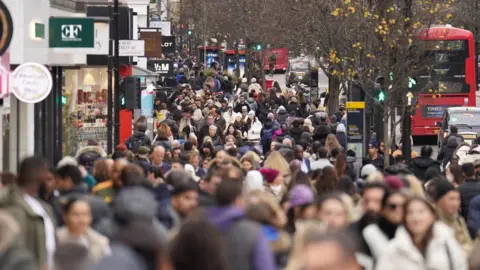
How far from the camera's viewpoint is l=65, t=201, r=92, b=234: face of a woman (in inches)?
416

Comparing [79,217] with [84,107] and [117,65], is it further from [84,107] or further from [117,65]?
[84,107]

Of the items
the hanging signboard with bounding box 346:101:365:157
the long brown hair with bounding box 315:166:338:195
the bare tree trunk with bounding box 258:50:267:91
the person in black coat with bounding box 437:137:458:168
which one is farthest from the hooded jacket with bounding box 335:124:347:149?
the bare tree trunk with bounding box 258:50:267:91

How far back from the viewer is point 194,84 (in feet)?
232

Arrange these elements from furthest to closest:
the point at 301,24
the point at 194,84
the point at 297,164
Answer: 1. the point at 194,84
2. the point at 301,24
3. the point at 297,164

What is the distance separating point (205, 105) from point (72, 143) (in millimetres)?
21415

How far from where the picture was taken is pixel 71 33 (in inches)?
890

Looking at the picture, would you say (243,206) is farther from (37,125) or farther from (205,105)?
(205,105)

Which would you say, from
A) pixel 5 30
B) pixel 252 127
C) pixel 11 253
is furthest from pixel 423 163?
pixel 252 127

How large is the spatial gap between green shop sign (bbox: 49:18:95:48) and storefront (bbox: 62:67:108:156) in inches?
144

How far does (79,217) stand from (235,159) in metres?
7.26

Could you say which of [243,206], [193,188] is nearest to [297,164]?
[193,188]

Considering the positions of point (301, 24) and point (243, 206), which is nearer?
point (243, 206)

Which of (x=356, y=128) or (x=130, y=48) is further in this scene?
(x=356, y=128)

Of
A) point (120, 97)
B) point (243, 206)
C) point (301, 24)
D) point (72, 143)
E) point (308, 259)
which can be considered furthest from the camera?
point (301, 24)
